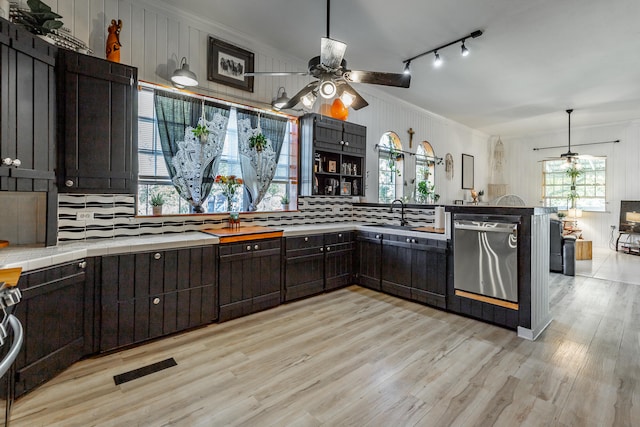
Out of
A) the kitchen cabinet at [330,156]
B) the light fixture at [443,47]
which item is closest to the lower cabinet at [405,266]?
the kitchen cabinet at [330,156]

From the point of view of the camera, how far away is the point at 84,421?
5.80ft

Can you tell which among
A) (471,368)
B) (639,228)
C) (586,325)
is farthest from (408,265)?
(639,228)

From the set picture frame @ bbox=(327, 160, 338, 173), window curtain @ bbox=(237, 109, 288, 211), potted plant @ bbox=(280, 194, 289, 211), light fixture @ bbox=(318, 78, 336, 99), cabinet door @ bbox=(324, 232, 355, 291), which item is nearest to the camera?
light fixture @ bbox=(318, 78, 336, 99)

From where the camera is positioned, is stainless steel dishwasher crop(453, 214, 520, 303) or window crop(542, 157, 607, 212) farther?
window crop(542, 157, 607, 212)

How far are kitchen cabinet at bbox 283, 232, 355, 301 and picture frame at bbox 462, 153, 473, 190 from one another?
536cm

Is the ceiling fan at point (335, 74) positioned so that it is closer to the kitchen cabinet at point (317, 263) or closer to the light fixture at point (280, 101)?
the light fixture at point (280, 101)

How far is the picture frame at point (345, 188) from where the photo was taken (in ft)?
15.7

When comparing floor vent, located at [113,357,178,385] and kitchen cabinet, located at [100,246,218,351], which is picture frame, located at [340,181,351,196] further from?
floor vent, located at [113,357,178,385]

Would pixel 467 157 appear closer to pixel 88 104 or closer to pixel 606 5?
pixel 606 5

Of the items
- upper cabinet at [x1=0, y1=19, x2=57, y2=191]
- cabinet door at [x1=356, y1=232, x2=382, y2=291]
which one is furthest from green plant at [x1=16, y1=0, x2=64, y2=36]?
cabinet door at [x1=356, y1=232, x2=382, y2=291]

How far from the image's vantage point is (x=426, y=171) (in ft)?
23.1

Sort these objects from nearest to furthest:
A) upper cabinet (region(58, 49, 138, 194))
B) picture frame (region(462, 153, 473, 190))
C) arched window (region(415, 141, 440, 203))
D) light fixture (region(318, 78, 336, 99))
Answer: upper cabinet (region(58, 49, 138, 194)), light fixture (region(318, 78, 336, 99)), arched window (region(415, 141, 440, 203)), picture frame (region(462, 153, 473, 190))

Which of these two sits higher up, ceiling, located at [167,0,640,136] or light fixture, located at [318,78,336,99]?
ceiling, located at [167,0,640,136]

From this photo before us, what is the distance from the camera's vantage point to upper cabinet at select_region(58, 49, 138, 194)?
2447 millimetres
